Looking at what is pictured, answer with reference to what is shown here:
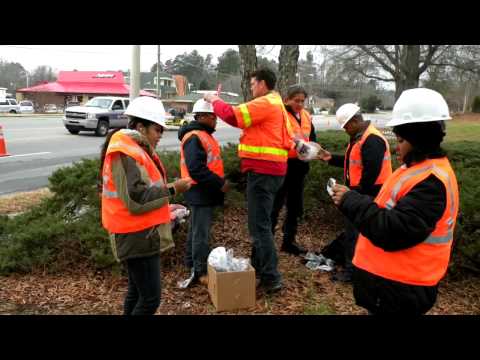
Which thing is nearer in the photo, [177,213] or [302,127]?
[177,213]

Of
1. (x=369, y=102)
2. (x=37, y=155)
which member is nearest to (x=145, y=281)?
(x=37, y=155)

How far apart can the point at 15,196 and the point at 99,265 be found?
4.61 m

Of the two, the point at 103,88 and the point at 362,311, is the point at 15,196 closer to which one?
the point at 362,311

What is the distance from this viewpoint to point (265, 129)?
3.96 metres

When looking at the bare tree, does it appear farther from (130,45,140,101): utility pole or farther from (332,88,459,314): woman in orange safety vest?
(332,88,459,314): woman in orange safety vest

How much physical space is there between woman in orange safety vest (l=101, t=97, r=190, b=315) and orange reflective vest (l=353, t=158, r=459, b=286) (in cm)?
142

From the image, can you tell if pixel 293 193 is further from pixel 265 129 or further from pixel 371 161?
pixel 265 129

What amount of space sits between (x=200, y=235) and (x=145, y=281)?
1.33 metres

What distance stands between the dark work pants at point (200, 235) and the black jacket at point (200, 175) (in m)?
0.10

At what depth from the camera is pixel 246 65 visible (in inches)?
299

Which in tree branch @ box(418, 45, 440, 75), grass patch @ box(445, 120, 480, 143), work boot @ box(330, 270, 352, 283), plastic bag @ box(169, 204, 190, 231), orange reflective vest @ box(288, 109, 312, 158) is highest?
tree branch @ box(418, 45, 440, 75)

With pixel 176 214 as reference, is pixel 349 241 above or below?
below

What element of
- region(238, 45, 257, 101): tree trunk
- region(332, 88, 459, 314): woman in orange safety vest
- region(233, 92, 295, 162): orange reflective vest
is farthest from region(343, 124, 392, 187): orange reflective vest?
region(238, 45, 257, 101): tree trunk

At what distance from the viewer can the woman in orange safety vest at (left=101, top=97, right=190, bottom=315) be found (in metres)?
2.80
